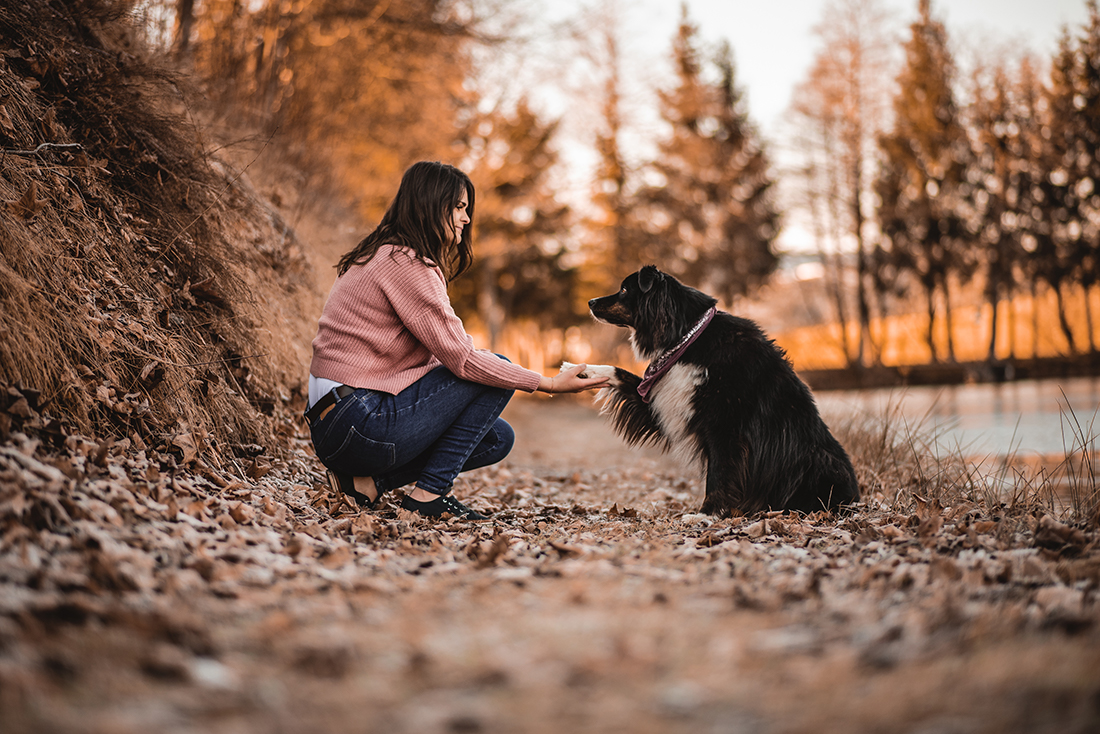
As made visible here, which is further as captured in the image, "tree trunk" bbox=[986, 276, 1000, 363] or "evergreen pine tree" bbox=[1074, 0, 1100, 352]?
"tree trunk" bbox=[986, 276, 1000, 363]

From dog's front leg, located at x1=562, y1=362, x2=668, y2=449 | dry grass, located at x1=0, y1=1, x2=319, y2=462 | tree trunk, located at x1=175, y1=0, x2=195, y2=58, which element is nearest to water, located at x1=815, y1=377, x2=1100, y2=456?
dog's front leg, located at x1=562, y1=362, x2=668, y2=449

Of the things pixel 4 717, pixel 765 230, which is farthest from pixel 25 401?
pixel 765 230

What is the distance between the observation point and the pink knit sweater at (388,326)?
3266 millimetres

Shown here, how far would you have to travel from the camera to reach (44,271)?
9.84 feet

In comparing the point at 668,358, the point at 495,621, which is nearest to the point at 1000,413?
the point at 668,358

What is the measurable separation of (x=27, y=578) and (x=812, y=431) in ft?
11.1

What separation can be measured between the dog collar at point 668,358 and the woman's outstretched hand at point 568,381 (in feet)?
1.30

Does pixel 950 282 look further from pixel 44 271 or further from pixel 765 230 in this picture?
pixel 44 271

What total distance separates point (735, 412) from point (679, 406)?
33 centimetres

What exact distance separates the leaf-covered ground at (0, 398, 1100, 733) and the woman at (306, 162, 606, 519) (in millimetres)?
407

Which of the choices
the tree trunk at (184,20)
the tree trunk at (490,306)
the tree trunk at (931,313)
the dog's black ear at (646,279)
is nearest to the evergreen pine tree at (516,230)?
the tree trunk at (490,306)

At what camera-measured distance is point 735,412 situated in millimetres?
3791

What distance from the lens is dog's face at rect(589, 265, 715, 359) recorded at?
160 inches

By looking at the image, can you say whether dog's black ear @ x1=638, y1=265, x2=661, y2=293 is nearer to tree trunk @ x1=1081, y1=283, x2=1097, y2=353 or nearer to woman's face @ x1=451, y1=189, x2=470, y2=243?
woman's face @ x1=451, y1=189, x2=470, y2=243
